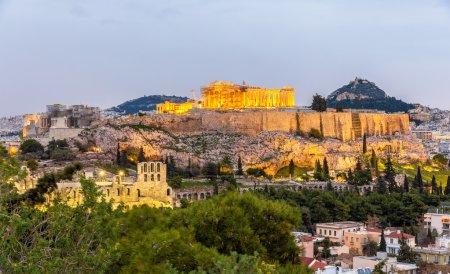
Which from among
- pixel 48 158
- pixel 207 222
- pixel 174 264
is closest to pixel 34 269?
pixel 174 264

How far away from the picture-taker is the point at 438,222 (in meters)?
48.2

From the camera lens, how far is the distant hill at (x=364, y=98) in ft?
543

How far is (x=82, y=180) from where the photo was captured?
44.4ft

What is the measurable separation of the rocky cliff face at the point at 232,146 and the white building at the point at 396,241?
2761 centimetres

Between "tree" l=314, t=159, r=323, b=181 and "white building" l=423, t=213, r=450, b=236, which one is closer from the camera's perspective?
"white building" l=423, t=213, r=450, b=236

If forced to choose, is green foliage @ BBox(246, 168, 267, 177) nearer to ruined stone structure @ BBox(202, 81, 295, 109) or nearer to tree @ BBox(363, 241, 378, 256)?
ruined stone structure @ BBox(202, 81, 295, 109)

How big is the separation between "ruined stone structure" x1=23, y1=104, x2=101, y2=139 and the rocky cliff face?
178 inches

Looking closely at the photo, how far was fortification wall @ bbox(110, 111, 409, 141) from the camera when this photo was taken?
7462cm

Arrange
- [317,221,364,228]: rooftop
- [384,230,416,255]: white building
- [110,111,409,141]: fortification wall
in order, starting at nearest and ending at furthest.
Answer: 1. [384,230,416,255]: white building
2. [317,221,364,228]: rooftop
3. [110,111,409,141]: fortification wall

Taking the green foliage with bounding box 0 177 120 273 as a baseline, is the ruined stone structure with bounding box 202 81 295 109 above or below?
above

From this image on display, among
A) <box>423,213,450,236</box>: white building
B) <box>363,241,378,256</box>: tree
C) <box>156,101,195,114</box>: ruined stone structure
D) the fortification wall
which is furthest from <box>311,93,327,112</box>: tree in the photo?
<box>363,241,378,256</box>: tree

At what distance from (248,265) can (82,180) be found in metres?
3.71

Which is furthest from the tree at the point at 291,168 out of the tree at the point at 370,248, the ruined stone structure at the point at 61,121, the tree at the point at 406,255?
the tree at the point at 406,255

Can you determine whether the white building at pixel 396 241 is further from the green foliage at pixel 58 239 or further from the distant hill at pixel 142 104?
the distant hill at pixel 142 104
